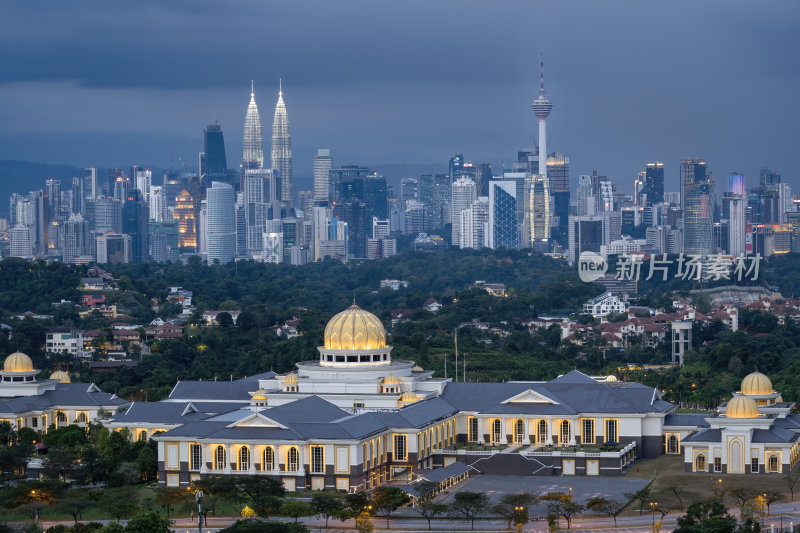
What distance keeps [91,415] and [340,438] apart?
19235mm

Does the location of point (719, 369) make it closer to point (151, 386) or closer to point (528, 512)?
point (151, 386)

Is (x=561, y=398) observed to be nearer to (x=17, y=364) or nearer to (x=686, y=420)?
(x=686, y=420)

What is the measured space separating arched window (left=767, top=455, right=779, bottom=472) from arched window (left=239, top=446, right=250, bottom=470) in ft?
58.4

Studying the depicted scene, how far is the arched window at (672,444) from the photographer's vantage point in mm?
68062

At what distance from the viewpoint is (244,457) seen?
195ft

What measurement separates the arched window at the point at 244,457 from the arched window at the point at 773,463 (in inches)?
701

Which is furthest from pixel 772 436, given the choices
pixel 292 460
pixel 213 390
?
pixel 213 390

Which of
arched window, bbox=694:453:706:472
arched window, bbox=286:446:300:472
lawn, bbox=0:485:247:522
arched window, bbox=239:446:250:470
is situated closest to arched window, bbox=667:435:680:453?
arched window, bbox=694:453:706:472

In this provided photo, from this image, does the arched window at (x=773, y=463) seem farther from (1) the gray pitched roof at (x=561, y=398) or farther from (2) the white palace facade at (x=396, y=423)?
(1) the gray pitched roof at (x=561, y=398)

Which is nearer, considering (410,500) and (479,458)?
(410,500)

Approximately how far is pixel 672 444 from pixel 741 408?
616 centimetres

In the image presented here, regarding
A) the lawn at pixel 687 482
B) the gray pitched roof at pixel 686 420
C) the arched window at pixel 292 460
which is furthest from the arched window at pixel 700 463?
the arched window at pixel 292 460

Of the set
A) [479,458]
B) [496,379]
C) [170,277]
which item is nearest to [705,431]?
[479,458]

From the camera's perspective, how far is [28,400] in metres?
73.9
